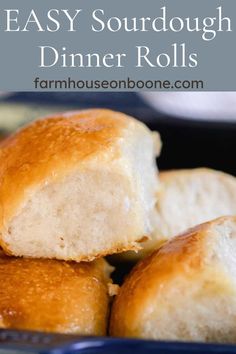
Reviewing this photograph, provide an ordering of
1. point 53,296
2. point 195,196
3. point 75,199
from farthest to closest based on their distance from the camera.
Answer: point 195,196
point 75,199
point 53,296

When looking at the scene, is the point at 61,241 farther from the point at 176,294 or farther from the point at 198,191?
the point at 198,191

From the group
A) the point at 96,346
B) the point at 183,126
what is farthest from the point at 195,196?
the point at 96,346

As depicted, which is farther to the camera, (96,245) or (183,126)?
(183,126)

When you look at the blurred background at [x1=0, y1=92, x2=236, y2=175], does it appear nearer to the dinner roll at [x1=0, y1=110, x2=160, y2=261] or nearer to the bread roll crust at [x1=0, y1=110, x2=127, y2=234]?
the bread roll crust at [x1=0, y1=110, x2=127, y2=234]

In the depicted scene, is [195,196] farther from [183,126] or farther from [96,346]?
[96,346]

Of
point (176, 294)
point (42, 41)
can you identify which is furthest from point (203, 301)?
point (42, 41)

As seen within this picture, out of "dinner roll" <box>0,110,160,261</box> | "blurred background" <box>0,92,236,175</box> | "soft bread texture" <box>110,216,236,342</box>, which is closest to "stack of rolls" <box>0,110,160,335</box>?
"dinner roll" <box>0,110,160,261</box>
